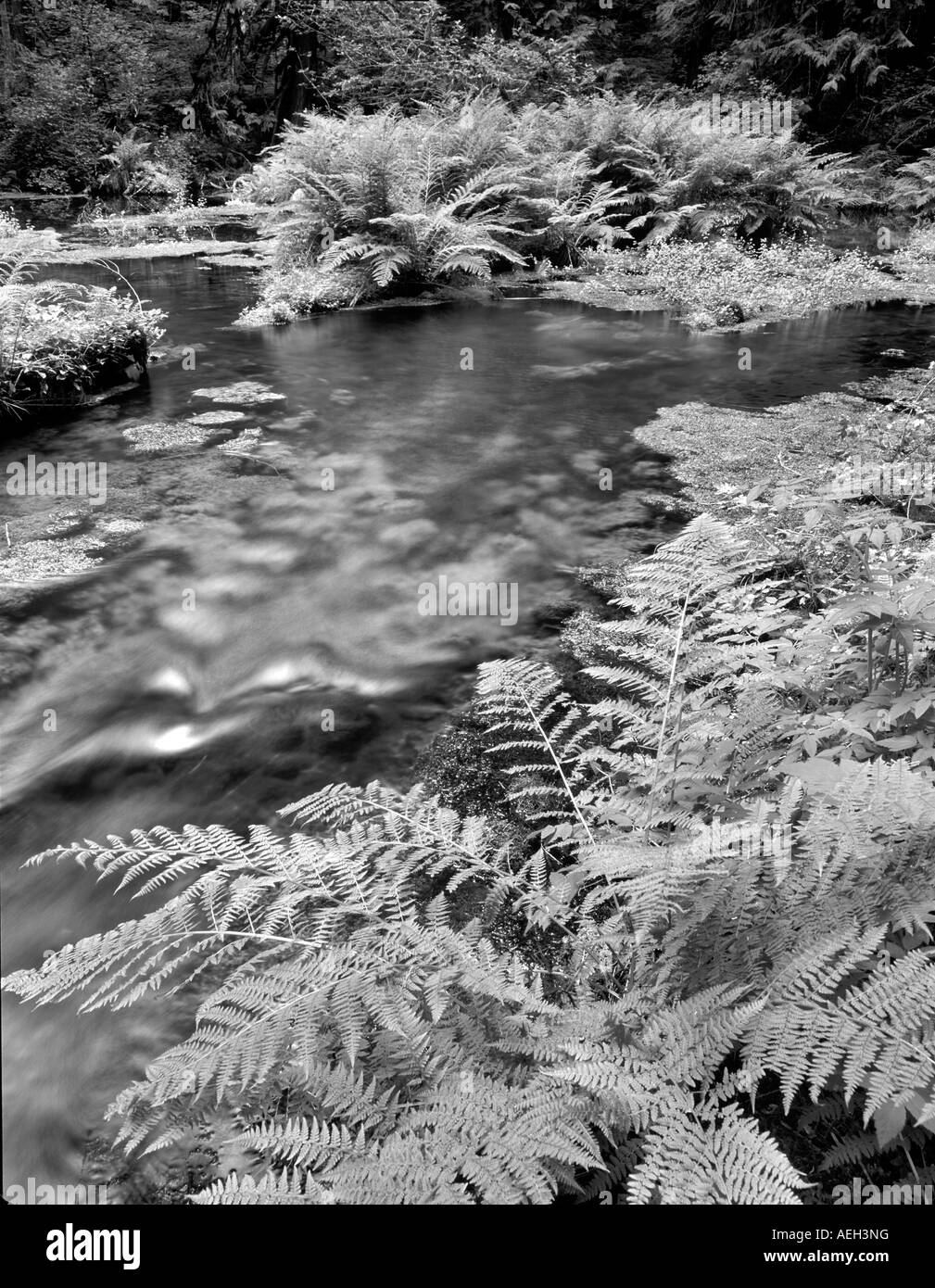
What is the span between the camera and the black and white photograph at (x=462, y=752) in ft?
4.95

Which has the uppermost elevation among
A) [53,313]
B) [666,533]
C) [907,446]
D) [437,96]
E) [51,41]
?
[51,41]

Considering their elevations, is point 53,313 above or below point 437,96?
below

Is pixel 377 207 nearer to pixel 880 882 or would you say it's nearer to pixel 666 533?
pixel 666 533

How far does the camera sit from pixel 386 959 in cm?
188

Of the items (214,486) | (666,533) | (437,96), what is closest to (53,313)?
(214,486)
